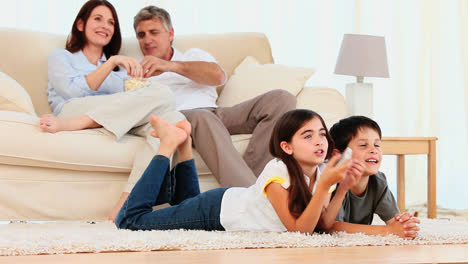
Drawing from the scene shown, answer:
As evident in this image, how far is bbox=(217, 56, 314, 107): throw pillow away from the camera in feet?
9.35

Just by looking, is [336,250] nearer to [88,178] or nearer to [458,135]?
[88,178]

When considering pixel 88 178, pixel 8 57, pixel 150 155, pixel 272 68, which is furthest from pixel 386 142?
pixel 8 57

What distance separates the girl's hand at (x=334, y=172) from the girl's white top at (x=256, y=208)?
19 centimetres

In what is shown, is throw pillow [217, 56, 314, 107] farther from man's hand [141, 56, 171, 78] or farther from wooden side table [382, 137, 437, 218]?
wooden side table [382, 137, 437, 218]

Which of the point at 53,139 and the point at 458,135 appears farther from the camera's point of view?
the point at 458,135

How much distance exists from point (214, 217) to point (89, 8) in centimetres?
152

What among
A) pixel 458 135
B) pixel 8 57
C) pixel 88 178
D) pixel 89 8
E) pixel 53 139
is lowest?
pixel 458 135

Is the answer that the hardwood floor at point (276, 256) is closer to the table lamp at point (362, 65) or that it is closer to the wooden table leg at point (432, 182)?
the wooden table leg at point (432, 182)

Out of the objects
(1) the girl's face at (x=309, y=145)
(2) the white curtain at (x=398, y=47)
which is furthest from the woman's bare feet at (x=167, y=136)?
(2) the white curtain at (x=398, y=47)

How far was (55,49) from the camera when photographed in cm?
287

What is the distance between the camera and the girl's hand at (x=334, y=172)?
1.45 meters

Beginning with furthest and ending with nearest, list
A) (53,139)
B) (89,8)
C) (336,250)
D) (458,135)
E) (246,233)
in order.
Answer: (458,135) < (89,8) < (53,139) < (246,233) < (336,250)

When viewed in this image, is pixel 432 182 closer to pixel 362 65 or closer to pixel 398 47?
pixel 362 65

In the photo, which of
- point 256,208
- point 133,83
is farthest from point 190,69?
point 256,208
